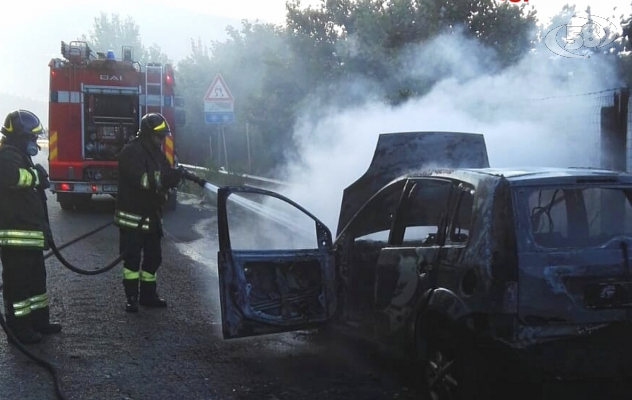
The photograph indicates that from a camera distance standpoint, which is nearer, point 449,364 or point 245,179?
point 449,364

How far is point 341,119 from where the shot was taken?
45.2 ft

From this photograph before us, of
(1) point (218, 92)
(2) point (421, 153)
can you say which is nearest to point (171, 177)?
(2) point (421, 153)

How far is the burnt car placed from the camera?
379 cm

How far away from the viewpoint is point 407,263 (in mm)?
4602

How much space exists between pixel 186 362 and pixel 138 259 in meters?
1.84

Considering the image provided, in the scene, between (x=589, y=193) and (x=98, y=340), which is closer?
(x=589, y=193)

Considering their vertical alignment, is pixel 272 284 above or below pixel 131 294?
above

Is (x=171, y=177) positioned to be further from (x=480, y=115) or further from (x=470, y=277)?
(x=480, y=115)

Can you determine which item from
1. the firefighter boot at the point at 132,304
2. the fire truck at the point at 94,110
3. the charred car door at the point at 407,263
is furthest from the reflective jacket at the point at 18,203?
the fire truck at the point at 94,110

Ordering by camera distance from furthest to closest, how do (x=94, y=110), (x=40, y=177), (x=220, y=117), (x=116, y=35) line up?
(x=116, y=35)
(x=220, y=117)
(x=94, y=110)
(x=40, y=177)

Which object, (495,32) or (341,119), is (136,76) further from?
(495,32)

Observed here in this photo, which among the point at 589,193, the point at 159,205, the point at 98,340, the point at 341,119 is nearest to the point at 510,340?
the point at 589,193

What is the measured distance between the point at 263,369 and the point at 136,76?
431 inches

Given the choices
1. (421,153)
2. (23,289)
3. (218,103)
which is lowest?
(23,289)
